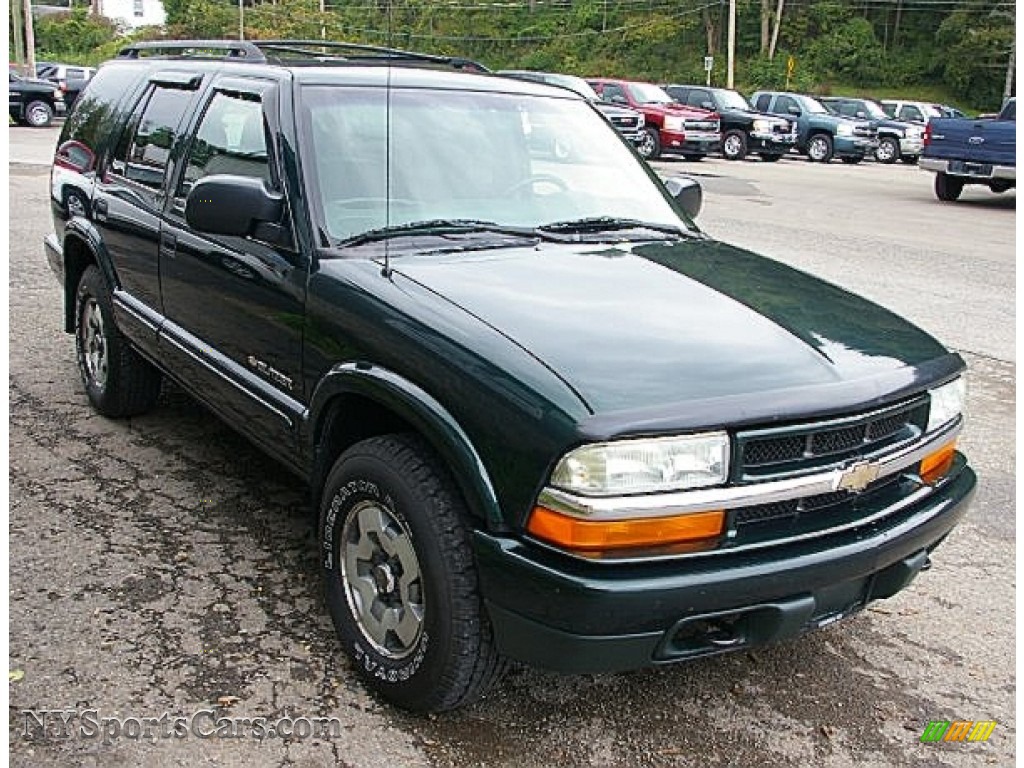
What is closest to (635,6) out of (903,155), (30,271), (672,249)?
(903,155)

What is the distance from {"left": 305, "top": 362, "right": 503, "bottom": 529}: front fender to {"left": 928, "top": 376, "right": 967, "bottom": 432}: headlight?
1.39 metres

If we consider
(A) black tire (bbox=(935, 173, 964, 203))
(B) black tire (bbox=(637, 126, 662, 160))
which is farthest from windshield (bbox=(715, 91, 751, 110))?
(A) black tire (bbox=(935, 173, 964, 203))

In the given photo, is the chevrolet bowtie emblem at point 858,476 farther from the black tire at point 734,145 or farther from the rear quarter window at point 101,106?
the black tire at point 734,145

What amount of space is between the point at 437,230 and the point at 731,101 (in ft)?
82.2

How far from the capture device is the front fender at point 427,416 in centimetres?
265

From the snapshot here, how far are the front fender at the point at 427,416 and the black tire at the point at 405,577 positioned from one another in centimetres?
11

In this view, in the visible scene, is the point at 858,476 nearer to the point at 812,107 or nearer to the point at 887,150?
the point at 812,107

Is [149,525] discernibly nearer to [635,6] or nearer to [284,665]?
[284,665]

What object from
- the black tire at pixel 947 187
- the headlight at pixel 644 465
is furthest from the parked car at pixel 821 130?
the headlight at pixel 644 465

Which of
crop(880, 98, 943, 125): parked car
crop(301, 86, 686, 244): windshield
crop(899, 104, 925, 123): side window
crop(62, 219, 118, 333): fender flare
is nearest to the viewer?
crop(301, 86, 686, 244): windshield

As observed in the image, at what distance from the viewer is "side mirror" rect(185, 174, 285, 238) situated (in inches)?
136

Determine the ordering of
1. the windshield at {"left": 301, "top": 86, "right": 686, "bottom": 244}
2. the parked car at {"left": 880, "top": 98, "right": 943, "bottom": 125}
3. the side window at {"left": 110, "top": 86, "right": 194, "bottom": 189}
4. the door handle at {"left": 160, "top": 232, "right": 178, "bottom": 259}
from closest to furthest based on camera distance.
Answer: the windshield at {"left": 301, "top": 86, "right": 686, "bottom": 244}, the door handle at {"left": 160, "top": 232, "right": 178, "bottom": 259}, the side window at {"left": 110, "top": 86, "right": 194, "bottom": 189}, the parked car at {"left": 880, "top": 98, "right": 943, "bottom": 125}

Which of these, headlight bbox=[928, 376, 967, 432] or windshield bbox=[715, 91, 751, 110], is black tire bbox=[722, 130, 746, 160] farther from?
headlight bbox=[928, 376, 967, 432]

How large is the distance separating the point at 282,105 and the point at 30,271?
20.1 feet
